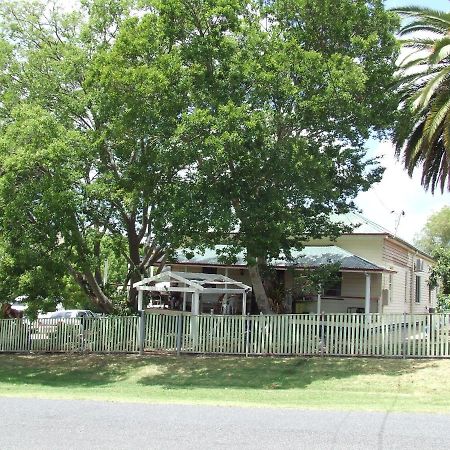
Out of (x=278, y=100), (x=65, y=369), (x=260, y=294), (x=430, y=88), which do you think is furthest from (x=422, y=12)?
(x=65, y=369)

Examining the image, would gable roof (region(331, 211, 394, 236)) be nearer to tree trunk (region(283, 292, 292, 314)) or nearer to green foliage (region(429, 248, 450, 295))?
tree trunk (region(283, 292, 292, 314))

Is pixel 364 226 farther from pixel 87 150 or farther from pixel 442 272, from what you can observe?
pixel 87 150

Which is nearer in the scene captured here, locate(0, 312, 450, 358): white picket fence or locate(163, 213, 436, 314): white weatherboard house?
locate(0, 312, 450, 358): white picket fence

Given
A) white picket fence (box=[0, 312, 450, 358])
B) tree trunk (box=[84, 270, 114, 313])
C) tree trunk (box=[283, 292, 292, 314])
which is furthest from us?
→ tree trunk (box=[283, 292, 292, 314])

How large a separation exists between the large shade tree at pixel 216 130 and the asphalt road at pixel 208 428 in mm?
7652

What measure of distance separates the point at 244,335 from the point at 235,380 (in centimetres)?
259

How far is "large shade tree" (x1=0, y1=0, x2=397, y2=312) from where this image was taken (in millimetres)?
16547

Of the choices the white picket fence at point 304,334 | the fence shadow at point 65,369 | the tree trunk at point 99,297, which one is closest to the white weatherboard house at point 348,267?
the tree trunk at point 99,297

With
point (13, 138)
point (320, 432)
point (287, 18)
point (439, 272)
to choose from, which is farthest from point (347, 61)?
point (439, 272)

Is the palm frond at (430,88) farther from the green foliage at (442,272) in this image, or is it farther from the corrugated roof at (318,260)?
the green foliage at (442,272)

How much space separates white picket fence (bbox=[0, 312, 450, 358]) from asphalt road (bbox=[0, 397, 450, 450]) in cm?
825

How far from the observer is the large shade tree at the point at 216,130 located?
16.5m

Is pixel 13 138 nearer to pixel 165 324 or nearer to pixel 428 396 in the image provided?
pixel 165 324

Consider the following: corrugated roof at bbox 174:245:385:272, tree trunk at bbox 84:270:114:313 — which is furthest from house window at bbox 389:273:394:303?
tree trunk at bbox 84:270:114:313
